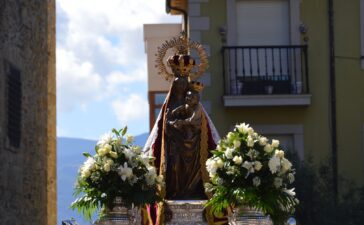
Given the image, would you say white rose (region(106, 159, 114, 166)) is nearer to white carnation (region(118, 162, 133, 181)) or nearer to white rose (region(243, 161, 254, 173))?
white carnation (region(118, 162, 133, 181))

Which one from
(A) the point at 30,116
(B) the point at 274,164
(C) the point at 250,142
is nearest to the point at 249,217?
(B) the point at 274,164

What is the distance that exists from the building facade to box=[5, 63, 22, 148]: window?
123 inches

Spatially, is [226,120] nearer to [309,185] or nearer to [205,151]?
[309,185]

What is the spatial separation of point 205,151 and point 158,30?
63.8 ft

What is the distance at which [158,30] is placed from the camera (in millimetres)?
38750

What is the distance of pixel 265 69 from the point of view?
28812 millimetres

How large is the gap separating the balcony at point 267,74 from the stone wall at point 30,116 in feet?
11.8

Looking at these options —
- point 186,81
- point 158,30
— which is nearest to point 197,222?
point 186,81

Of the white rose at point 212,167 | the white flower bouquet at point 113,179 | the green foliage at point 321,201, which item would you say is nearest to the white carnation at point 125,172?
the white flower bouquet at point 113,179

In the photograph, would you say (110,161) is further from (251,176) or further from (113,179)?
(251,176)

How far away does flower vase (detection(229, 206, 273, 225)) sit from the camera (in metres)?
18.0

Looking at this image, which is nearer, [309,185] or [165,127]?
[165,127]

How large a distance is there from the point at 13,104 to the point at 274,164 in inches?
435

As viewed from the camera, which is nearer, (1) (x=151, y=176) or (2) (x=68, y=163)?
(1) (x=151, y=176)
